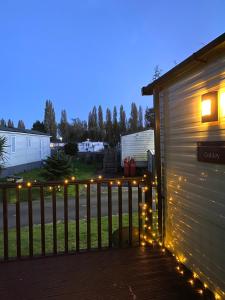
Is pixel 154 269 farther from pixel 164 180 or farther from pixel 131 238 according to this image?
pixel 164 180

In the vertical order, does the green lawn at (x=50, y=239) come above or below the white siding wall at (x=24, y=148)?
below

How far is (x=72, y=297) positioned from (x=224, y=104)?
2.15 m

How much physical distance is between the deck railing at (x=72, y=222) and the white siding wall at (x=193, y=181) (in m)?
0.45

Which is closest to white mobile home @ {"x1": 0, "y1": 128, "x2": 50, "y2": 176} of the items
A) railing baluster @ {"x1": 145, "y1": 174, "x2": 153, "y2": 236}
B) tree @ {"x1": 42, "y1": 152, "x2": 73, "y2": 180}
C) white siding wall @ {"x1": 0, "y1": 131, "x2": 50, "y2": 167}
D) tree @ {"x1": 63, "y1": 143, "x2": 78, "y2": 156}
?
white siding wall @ {"x1": 0, "y1": 131, "x2": 50, "y2": 167}

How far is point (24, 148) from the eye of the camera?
2056 centimetres

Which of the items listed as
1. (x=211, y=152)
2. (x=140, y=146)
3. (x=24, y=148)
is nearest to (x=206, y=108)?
(x=211, y=152)

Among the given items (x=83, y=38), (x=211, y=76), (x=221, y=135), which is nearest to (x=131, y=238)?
(x=221, y=135)

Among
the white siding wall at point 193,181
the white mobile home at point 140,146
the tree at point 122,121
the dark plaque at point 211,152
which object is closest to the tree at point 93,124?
the tree at point 122,121

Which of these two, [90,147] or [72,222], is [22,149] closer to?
[72,222]

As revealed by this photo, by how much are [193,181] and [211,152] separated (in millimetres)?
539

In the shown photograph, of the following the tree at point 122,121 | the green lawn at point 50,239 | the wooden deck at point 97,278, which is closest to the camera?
the wooden deck at point 97,278

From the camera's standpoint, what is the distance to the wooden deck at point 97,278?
9.80 ft

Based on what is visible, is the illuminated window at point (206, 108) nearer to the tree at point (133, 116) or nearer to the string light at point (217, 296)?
the string light at point (217, 296)

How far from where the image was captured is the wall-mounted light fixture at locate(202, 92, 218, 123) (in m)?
2.78
